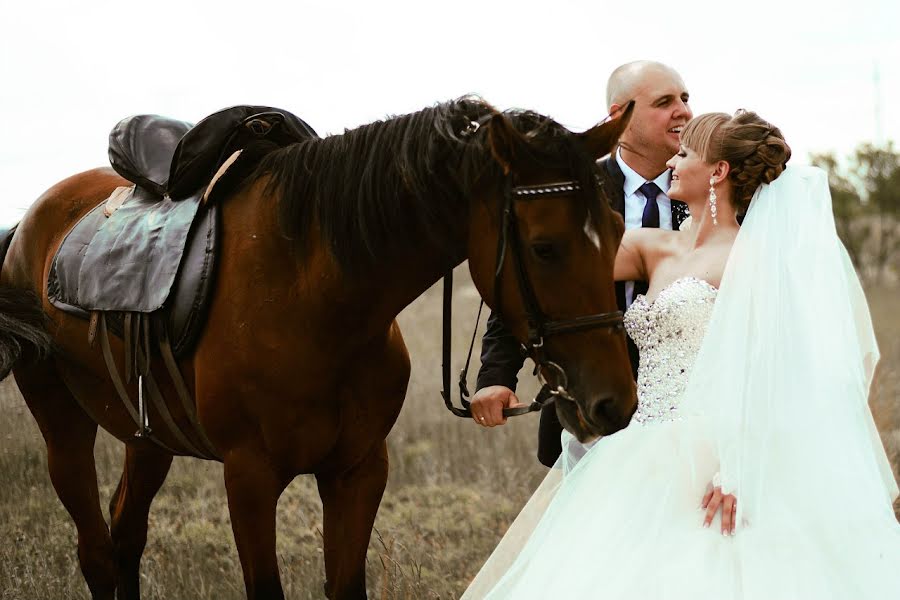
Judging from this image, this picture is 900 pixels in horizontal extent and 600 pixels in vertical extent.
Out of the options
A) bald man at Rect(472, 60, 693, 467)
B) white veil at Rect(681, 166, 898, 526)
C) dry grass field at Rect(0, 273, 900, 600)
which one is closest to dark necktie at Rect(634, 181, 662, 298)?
bald man at Rect(472, 60, 693, 467)

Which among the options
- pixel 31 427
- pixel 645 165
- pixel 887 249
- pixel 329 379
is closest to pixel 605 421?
pixel 329 379

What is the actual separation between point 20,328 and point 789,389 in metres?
2.97

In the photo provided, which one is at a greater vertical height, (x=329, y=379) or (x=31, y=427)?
(x=329, y=379)

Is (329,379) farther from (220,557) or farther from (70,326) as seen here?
(220,557)

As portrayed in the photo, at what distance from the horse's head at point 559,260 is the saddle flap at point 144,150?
1677 millimetres

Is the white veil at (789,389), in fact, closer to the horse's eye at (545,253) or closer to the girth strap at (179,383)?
the horse's eye at (545,253)

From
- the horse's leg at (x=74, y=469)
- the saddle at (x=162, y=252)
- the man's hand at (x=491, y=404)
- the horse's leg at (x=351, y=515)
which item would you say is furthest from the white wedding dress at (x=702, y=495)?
the horse's leg at (x=74, y=469)

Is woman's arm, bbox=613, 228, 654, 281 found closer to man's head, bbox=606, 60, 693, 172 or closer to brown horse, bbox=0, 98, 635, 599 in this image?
man's head, bbox=606, 60, 693, 172

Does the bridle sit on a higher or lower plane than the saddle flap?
lower

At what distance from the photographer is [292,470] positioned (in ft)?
10.7

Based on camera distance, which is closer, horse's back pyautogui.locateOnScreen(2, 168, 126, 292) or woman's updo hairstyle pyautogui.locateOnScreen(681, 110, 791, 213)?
woman's updo hairstyle pyautogui.locateOnScreen(681, 110, 791, 213)

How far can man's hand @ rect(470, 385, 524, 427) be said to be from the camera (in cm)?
343

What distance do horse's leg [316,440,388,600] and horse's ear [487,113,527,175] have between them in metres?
1.24

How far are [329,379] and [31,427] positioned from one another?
3478 millimetres
